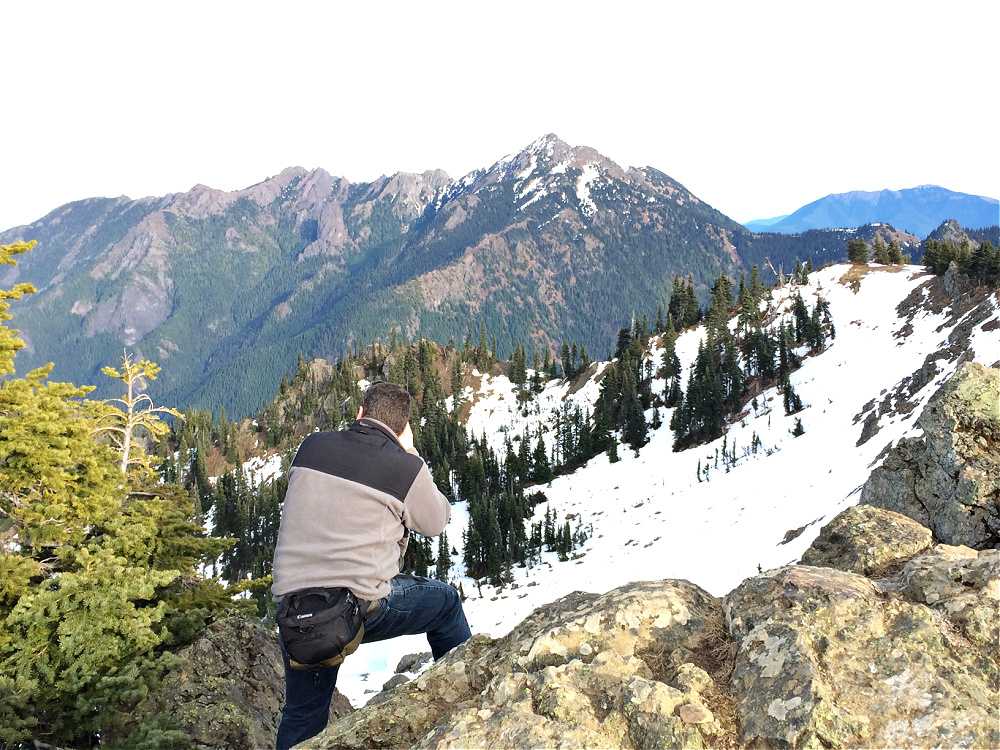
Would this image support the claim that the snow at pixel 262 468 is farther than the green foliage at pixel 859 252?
Yes

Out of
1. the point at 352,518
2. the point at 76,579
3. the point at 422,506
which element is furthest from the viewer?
the point at 76,579

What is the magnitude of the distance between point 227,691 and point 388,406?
25.1 feet

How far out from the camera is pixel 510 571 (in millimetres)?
71000

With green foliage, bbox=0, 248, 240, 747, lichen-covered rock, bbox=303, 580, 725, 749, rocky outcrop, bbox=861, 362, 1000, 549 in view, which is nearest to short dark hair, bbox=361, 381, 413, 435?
lichen-covered rock, bbox=303, 580, 725, 749

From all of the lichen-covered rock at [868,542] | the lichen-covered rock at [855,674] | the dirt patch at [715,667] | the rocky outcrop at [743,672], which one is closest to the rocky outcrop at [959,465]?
the lichen-covered rock at [868,542]

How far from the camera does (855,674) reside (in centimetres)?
381

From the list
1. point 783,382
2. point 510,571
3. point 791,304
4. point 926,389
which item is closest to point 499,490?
point 510,571

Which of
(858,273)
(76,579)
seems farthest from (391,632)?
(858,273)

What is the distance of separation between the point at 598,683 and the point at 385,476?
2.52 metres

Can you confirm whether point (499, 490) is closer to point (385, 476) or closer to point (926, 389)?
point (926, 389)

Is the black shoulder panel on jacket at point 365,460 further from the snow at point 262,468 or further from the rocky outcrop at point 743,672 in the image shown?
the snow at point 262,468

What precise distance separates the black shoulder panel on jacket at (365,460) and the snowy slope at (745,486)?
15674 millimetres

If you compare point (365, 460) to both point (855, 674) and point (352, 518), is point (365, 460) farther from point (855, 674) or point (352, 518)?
point (855, 674)

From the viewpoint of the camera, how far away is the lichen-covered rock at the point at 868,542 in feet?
18.3
